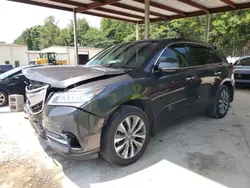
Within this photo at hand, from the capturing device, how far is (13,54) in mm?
25219

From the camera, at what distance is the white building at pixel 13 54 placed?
80.0ft

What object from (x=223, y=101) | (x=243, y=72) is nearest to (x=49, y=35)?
(x=243, y=72)

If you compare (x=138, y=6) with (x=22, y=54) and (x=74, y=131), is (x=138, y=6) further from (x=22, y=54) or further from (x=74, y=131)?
(x=22, y=54)

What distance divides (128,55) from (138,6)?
6507 mm

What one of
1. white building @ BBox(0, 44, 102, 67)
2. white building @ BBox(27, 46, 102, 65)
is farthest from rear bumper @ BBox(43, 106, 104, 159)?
white building @ BBox(27, 46, 102, 65)

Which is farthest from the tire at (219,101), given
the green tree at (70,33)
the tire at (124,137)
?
the green tree at (70,33)

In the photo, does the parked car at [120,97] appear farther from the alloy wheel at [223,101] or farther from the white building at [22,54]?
the white building at [22,54]

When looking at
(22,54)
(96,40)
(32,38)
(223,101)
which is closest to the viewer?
(223,101)

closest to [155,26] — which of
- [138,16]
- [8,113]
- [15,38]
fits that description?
[138,16]

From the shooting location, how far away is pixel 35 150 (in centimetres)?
304

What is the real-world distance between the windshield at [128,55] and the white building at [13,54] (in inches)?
989

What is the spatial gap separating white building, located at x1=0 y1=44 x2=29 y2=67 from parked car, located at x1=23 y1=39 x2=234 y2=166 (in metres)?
25.3

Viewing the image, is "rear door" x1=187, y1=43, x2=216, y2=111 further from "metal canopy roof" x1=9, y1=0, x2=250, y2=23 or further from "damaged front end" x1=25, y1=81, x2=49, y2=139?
"metal canopy roof" x1=9, y1=0, x2=250, y2=23

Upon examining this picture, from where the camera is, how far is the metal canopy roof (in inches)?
312
